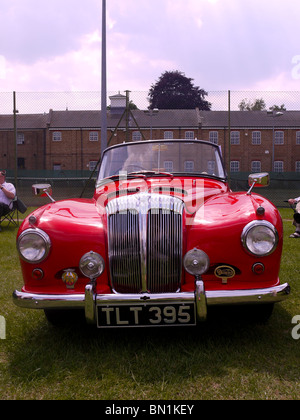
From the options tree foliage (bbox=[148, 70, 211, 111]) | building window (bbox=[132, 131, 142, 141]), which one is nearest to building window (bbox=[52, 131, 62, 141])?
building window (bbox=[132, 131, 142, 141])

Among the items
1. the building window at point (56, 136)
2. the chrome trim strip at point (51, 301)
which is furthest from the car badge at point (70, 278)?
the building window at point (56, 136)

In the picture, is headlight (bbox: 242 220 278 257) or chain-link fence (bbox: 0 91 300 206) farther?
chain-link fence (bbox: 0 91 300 206)

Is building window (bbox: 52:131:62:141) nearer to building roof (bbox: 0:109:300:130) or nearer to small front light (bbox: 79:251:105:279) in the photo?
building roof (bbox: 0:109:300:130)

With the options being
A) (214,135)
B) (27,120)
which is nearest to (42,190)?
(27,120)

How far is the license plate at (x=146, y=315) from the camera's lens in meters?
2.56

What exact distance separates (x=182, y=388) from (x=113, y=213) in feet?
4.04

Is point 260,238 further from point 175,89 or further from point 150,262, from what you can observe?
point 175,89

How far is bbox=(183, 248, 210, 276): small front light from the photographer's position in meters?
2.69

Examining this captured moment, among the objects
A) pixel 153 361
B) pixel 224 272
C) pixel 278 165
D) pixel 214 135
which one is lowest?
pixel 153 361

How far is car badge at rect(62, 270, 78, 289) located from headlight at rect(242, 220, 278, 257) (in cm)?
118

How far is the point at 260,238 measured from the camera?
274 cm

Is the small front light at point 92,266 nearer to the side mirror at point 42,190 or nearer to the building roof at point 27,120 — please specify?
the side mirror at point 42,190

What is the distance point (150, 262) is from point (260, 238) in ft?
2.52

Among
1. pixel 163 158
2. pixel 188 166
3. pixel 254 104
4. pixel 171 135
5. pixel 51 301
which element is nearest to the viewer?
pixel 51 301
